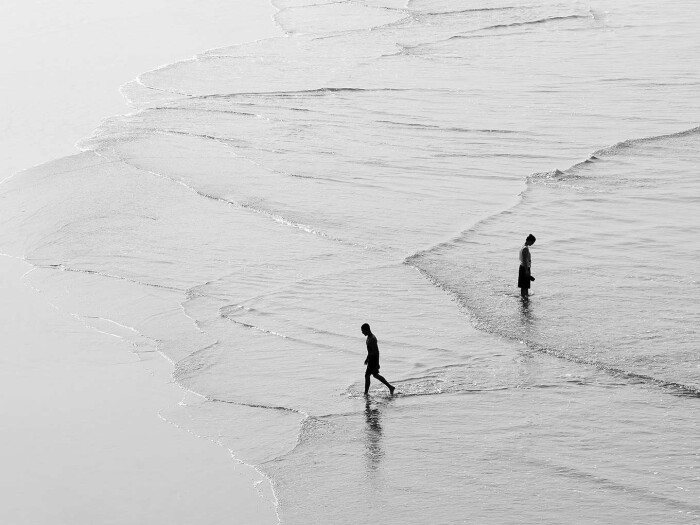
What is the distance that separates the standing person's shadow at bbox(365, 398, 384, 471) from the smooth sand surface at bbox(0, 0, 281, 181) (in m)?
13.9

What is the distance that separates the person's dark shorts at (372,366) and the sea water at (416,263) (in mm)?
404

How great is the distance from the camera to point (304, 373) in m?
13.1

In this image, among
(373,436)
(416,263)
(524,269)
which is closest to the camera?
(373,436)

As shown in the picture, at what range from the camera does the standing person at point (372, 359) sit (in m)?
11.6

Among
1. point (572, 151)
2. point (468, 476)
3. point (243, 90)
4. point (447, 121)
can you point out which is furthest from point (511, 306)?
point (243, 90)

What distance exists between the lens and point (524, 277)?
571 inches

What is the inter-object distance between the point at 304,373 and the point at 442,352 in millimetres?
1799

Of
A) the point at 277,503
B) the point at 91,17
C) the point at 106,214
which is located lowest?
the point at 277,503

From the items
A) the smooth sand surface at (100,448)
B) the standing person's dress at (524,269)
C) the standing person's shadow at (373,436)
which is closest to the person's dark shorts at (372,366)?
the standing person's shadow at (373,436)

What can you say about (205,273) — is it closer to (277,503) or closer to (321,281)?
(321,281)

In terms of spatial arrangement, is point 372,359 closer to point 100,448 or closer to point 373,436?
point 373,436

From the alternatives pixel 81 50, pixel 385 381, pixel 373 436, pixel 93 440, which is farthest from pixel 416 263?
pixel 81 50

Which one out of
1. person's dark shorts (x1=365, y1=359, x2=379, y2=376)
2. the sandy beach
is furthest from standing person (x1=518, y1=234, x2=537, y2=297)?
the sandy beach

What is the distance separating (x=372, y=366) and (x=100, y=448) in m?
3.21
